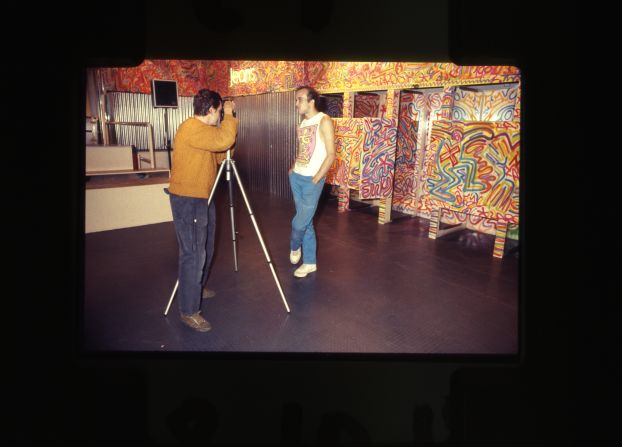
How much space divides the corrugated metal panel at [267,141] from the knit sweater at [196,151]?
5034mm

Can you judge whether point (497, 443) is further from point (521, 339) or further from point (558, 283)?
point (558, 283)

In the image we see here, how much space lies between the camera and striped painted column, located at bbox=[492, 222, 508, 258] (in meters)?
4.26

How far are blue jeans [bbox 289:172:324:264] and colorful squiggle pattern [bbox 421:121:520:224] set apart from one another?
2.17 m

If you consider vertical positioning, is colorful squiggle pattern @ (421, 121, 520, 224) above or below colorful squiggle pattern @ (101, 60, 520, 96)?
below

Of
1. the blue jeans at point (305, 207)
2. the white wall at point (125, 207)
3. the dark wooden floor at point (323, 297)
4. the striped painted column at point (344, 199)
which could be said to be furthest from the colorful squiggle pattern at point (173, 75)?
the blue jeans at point (305, 207)

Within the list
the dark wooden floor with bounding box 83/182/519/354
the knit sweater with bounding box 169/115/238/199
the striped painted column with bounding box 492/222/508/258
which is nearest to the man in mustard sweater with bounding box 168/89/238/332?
the knit sweater with bounding box 169/115/238/199

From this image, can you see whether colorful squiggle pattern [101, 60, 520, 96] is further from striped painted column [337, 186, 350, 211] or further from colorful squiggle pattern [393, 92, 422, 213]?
striped painted column [337, 186, 350, 211]

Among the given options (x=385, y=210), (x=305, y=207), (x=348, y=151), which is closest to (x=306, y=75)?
(x=348, y=151)

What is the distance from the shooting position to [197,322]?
2.63 metres

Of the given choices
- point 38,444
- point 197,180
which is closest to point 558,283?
point 38,444

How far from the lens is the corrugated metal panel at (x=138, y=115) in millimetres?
8742

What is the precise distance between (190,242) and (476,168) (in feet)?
11.7

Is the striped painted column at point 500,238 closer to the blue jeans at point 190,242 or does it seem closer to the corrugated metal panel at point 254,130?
the blue jeans at point 190,242

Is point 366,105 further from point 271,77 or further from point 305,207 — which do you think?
point 305,207
